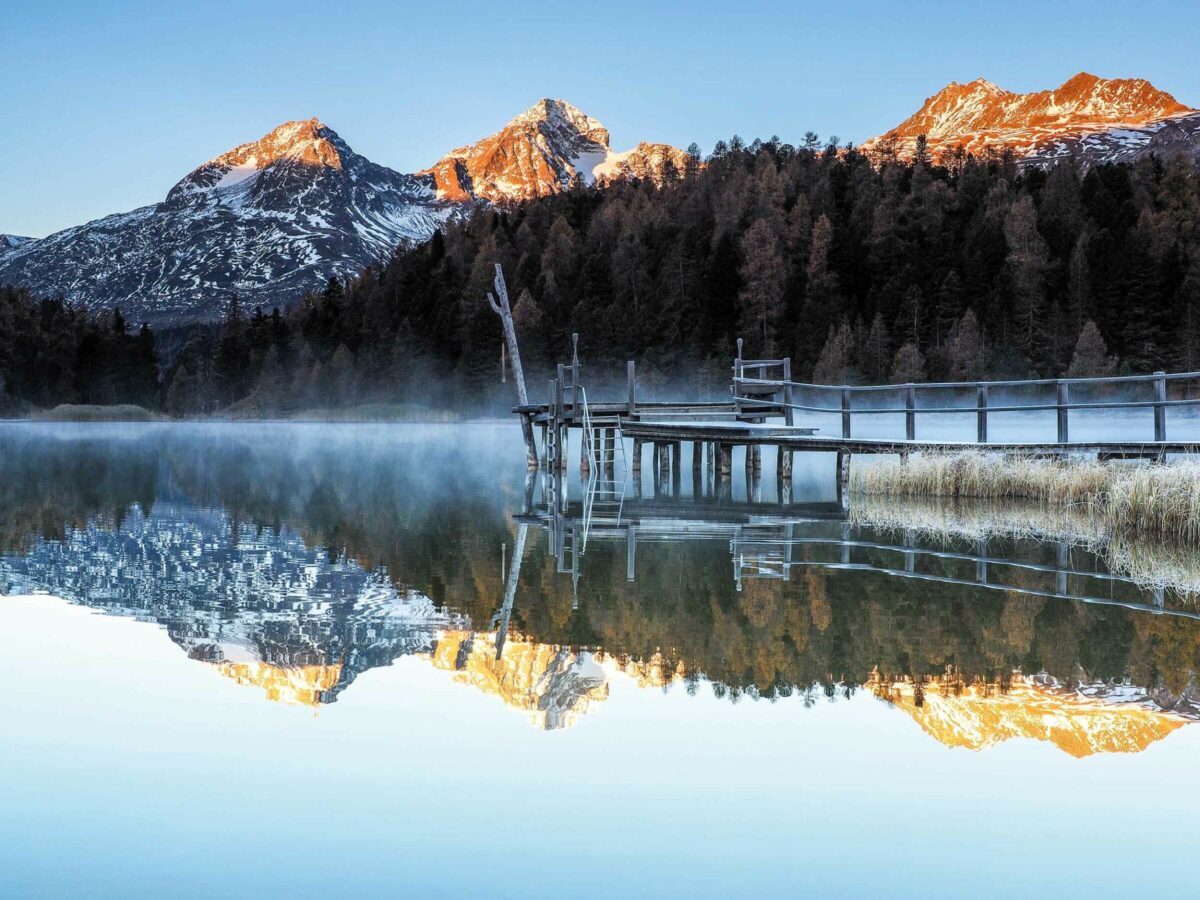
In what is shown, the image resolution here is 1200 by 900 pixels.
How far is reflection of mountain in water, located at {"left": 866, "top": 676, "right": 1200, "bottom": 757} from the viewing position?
22.6ft

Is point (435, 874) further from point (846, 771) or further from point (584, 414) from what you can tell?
point (584, 414)

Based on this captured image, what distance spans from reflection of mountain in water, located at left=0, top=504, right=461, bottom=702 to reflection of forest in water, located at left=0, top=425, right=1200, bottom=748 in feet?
0.11

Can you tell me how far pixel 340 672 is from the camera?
8484 mm

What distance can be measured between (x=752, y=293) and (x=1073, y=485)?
220 feet

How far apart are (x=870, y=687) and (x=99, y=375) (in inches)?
4996

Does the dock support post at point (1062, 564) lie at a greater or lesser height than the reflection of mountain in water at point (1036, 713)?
lesser

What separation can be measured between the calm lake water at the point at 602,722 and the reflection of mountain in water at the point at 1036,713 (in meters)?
0.03

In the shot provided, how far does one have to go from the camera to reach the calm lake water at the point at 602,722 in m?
5.25

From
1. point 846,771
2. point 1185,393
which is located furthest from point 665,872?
point 1185,393

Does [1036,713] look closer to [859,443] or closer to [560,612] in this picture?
[560,612]

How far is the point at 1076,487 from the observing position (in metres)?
18.5

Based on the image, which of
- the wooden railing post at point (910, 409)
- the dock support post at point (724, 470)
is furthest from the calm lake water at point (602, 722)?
the dock support post at point (724, 470)

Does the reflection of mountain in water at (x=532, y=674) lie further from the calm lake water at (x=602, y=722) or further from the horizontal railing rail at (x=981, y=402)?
the horizontal railing rail at (x=981, y=402)

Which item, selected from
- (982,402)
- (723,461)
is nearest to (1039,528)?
(982,402)
